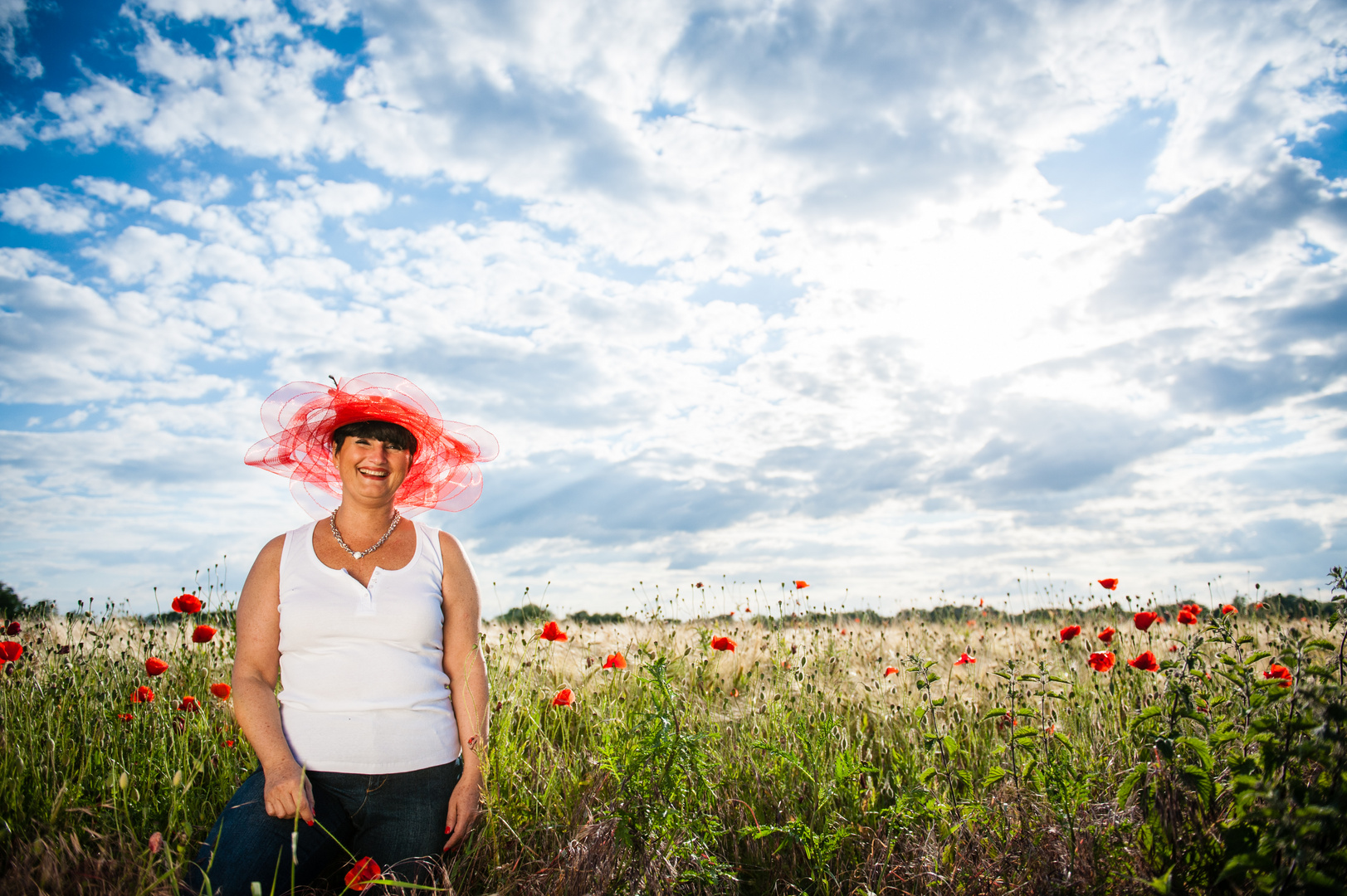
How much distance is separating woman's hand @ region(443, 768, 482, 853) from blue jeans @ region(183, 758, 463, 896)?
28mm

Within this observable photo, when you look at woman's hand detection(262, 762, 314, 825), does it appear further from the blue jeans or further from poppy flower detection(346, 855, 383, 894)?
poppy flower detection(346, 855, 383, 894)

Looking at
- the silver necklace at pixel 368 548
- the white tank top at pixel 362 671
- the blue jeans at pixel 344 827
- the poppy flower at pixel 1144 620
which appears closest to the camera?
the blue jeans at pixel 344 827

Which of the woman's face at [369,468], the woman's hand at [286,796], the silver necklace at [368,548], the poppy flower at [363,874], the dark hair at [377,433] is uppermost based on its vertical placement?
the dark hair at [377,433]

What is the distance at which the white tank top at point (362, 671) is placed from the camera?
2.51 m

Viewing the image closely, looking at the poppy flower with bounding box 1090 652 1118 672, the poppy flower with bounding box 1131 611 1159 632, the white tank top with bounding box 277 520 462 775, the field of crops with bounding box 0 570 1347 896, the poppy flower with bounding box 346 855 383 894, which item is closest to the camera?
the field of crops with bounding box 0 570 1347 896

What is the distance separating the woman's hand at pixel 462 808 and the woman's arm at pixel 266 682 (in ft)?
1.54

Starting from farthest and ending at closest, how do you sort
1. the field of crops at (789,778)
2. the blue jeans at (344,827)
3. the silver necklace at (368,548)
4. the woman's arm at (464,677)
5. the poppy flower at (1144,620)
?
the poppy flower at (1144,620) < the silver necklace at (368,548) < the woman's arm at (464,677) < the blue jeans at (344,827) < the field of crops at (789,778)

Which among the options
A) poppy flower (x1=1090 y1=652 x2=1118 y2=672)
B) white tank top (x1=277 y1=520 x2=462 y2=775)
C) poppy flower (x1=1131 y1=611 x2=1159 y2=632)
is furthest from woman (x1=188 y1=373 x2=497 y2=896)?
poppy flower (x1=1131 y1=611 x2=1159 y2=632)

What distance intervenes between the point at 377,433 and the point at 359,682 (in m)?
0.97

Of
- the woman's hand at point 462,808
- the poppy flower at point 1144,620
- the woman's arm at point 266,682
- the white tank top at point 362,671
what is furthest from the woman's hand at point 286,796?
the poppy flower at point 1144,620

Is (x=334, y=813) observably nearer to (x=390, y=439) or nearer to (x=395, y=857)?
(x=395, y=857)

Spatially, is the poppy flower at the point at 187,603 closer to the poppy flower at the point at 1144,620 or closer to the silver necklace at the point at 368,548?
the silver necklace at the point at 368,548

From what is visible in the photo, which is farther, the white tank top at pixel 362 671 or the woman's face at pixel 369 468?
the woman's face at pixel 369 468

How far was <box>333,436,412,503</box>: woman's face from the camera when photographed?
2.83m
